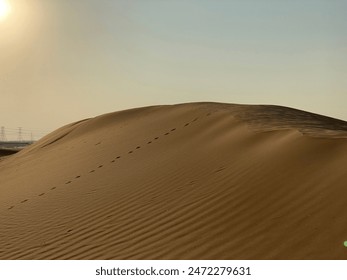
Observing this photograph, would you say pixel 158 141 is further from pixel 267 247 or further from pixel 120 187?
pixel 267 247

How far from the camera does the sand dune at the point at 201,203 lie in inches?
164

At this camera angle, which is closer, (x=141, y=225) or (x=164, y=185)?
(x=141, y=225)

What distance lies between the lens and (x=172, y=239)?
459cm

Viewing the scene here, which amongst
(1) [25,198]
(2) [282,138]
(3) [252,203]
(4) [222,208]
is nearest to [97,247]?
(4) [222,208]

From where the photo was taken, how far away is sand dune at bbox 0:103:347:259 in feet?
13.7

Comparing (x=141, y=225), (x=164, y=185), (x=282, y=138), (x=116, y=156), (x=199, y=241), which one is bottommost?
(x=199, y=241)

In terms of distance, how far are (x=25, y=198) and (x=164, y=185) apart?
3430mm

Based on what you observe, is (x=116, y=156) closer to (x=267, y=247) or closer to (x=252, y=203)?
(x=252, y=203)

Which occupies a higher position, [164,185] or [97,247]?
[164,185]

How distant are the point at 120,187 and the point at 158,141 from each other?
369cm

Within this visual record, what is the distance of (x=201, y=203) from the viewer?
5449 mm
